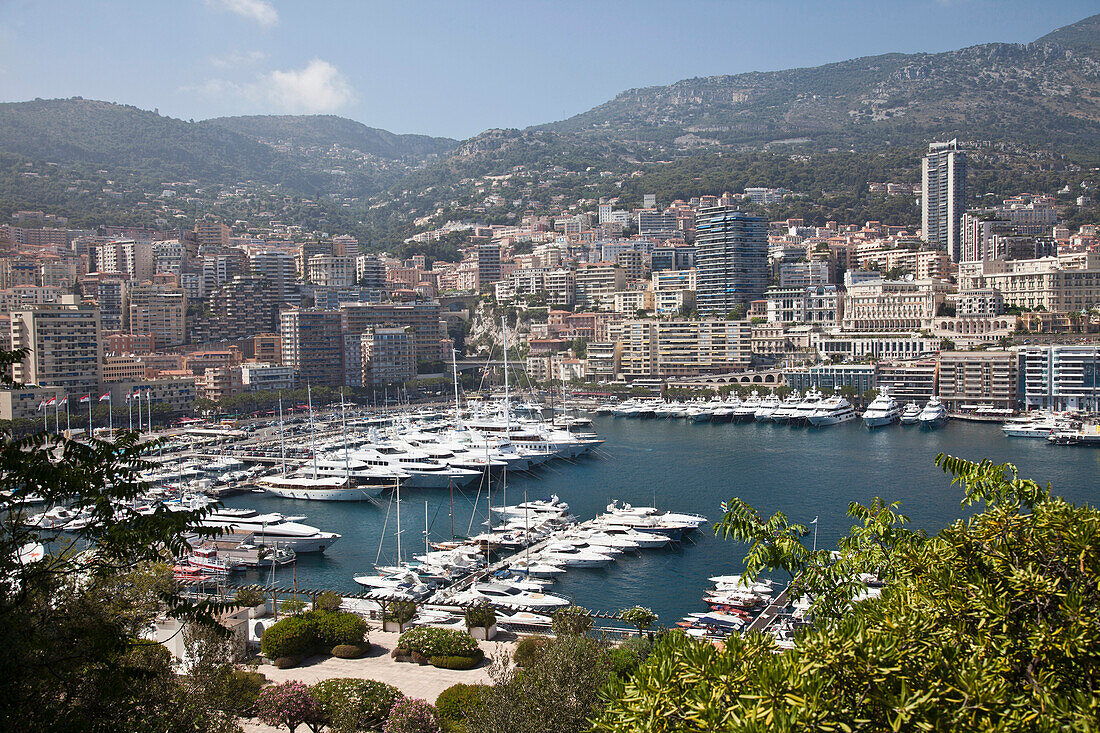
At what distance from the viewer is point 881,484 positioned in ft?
91.8

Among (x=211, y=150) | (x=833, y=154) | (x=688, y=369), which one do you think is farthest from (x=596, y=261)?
(x=211, y=150)

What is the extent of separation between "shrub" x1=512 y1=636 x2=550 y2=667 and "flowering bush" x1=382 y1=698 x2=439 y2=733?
7.38 ft

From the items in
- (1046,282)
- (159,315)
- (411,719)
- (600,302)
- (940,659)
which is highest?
(1046,282)

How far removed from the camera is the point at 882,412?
42438mm

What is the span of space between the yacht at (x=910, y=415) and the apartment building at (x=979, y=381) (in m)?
2.18

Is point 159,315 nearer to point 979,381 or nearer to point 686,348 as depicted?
point 686,348

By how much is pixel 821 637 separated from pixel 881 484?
83.2 feet

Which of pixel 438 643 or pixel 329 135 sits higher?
pixel 329 135

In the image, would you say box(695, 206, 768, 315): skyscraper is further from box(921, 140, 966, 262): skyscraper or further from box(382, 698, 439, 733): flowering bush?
box(382, 698, 439, 733): flowering bush

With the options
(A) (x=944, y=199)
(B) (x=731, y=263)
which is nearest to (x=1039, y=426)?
(B) (x=731, y=263)

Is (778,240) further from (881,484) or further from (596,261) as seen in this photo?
(881,484)

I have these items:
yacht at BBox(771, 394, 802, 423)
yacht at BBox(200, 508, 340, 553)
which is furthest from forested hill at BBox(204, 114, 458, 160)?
yacht at BBox(200, 508, 340, 553)

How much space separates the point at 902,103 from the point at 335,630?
132436 millimetres

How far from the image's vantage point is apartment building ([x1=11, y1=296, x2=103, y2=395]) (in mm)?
40594
